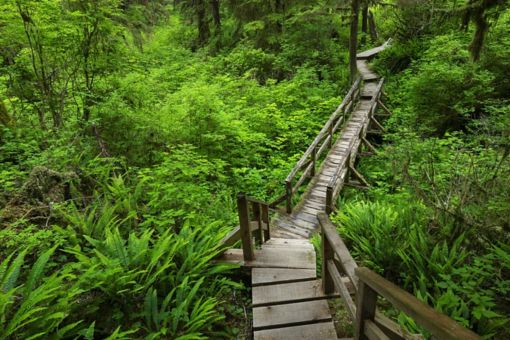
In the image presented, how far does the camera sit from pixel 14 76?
26.2 feet

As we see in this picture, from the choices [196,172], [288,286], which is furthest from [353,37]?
[288,286]

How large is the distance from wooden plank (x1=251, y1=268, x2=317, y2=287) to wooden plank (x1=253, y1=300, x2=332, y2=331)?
443mm

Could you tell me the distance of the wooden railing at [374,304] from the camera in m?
1.52

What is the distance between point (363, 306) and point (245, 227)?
89.7 inches

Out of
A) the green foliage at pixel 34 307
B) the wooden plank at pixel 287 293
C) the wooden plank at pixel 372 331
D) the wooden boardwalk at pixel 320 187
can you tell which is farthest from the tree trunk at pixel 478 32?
the green foliage at pixel 34 307

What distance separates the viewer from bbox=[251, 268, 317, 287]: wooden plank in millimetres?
4270

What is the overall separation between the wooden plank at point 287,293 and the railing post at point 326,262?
0.10 meters

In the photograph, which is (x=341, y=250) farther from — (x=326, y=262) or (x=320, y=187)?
(x=320, y=187)

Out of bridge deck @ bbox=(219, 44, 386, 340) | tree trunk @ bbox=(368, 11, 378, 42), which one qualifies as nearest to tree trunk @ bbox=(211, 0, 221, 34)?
tree trunk @ bbox=(368, 11, 378, 42)

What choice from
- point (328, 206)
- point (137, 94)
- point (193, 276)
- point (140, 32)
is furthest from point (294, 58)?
point (193, 276)

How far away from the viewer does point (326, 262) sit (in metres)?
3.79

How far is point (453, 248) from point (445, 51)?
428 inches

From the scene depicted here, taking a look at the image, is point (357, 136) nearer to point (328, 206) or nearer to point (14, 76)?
point (328, 206)

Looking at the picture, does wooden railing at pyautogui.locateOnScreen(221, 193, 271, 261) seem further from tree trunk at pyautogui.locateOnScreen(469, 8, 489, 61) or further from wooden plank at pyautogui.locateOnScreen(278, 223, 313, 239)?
tree trunk at pyautogui.locateOnScreen(469, 8, 489, 61)
